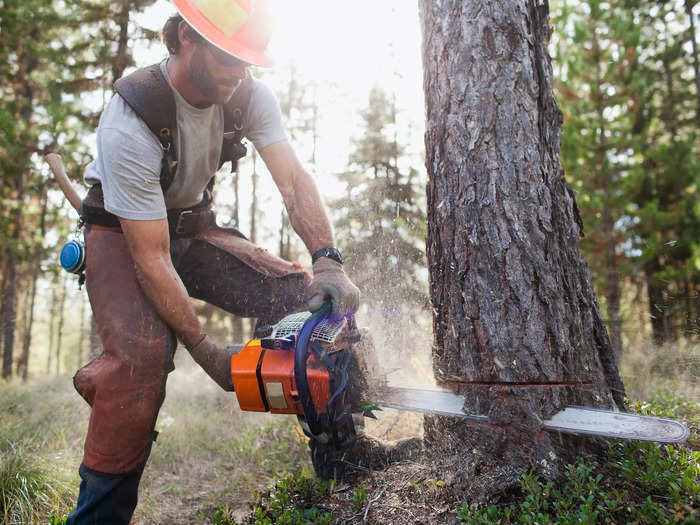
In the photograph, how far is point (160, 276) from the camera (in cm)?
226

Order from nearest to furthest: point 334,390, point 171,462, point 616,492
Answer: point 616,492
point 334,390
point 171,462

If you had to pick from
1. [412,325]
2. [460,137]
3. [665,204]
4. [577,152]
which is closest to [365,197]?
[412,325]

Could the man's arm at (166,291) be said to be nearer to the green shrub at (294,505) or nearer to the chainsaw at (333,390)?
the chainsaw at (333,390)

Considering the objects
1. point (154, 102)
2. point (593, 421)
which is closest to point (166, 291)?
point (154, 102)

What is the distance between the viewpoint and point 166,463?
3.78 m

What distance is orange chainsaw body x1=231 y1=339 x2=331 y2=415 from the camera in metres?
2.01

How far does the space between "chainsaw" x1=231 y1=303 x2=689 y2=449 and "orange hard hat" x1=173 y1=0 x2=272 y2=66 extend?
4.30 ft

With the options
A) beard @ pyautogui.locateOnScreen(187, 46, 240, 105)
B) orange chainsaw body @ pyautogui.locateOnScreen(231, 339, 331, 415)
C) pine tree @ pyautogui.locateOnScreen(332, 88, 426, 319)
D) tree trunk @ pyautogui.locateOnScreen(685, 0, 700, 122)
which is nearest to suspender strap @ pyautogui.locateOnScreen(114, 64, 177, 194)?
beard @ pyautogui.locateOnScreen(187, 46, 240, 105)

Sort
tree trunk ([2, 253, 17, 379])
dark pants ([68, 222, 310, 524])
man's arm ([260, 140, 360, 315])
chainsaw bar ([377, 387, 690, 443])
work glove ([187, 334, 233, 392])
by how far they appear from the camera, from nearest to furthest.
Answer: chainsaw bar ([377, 387, 690, 443]), dark pants ([68, 222, 310, 524]), work glove ([187, 334, 233, 392]), man's arm ([260, 140, 360, 315]), tree trunk ([2, 253, 17, 379])

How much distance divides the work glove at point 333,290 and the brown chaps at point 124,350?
274mm

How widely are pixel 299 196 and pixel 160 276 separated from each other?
90cm

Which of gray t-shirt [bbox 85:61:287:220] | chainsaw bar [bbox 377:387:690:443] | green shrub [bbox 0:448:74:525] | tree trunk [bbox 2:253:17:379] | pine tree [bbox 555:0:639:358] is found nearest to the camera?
chainsaw bar [bbox 377:387:690:443]

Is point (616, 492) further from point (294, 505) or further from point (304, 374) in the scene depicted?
point (294, 505)

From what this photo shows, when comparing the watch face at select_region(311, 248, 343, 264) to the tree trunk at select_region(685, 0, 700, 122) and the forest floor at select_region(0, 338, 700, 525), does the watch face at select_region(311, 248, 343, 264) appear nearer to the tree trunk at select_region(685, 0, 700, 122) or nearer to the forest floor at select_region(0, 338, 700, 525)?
the forest floor at select_region(0, 338, 700, 525)
